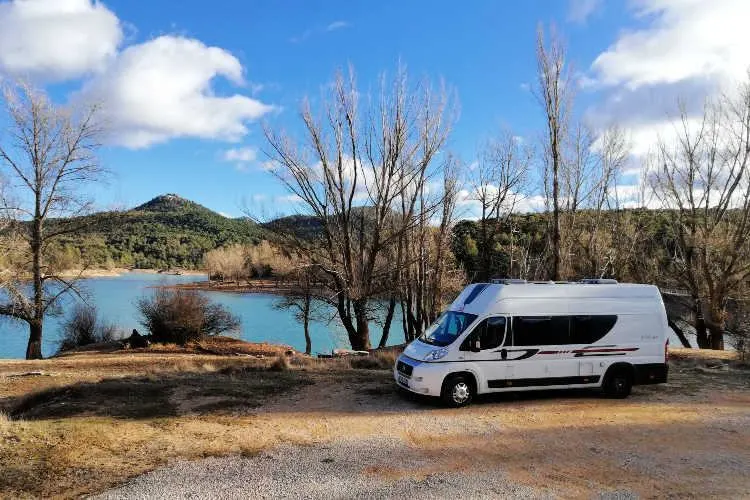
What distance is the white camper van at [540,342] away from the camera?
32.6ft

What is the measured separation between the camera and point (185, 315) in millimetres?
26609

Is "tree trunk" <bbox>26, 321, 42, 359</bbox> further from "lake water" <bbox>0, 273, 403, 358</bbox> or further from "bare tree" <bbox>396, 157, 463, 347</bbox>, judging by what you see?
"bare tree" <bbox>396, 157, 463, 347</bbox>

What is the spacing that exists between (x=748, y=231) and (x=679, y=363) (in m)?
13.7

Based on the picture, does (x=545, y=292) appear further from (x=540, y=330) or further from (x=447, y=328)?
(x=447, y=328)

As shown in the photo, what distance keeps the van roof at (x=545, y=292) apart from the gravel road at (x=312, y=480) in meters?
3.95

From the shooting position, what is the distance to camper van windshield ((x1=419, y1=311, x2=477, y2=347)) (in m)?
10.1

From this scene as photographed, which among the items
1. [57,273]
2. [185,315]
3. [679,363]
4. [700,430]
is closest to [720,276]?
[679,363]

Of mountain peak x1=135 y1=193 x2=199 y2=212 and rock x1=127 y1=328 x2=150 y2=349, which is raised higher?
mountain peak x1=135 y1=193 x2=199 y2=212

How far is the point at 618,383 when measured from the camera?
35.4ft

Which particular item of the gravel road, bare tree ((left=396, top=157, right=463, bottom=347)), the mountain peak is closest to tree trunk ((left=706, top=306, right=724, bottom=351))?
bare tree ((left=396, top=157, right=463, bottom=347))

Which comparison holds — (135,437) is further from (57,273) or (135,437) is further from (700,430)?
(57,273)

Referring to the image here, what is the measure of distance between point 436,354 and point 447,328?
2.82 ft

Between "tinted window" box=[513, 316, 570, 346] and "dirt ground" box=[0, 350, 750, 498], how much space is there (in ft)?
4.11

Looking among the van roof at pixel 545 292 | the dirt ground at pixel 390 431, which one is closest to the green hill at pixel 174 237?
the dirt ground at pixel 390 431
